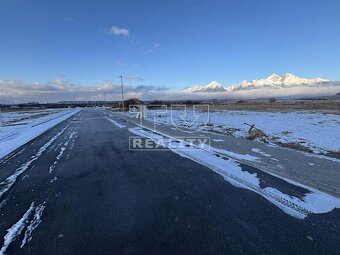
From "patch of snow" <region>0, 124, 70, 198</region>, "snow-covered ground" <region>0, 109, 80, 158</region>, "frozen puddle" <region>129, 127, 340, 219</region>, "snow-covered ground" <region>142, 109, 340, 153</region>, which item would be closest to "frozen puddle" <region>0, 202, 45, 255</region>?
"patch of snow" <region>0, 124, 70, 198</region>

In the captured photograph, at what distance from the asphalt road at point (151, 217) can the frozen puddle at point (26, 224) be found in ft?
0.09

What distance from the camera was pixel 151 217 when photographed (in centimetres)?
390

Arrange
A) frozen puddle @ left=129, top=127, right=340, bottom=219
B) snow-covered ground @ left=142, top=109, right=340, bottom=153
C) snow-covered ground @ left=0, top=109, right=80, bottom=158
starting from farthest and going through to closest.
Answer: snow-covered ground @ left=0, top=109, right=80, bottom=158
snow-covered ground @ left=142, top=109, right=340, bottom=153
frozen puddle @ left=129, top=127, right=340, bottom=219

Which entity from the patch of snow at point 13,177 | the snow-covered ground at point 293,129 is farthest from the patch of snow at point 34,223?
the snow-covered ground at point 293,129

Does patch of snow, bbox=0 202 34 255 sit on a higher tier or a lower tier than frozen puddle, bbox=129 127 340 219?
higher

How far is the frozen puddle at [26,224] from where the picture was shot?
130 inches

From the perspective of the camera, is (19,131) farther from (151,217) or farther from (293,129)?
(293,129)

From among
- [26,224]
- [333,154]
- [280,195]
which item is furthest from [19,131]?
[333,154]

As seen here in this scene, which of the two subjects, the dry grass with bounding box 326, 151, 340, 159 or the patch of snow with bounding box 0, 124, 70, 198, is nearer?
the patch of snow with bounding box 0, 124, 70, 198

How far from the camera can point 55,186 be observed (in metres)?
5.50

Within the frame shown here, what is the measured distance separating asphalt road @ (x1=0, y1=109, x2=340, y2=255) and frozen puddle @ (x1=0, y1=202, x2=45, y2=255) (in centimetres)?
3

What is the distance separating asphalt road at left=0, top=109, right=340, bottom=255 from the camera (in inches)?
122

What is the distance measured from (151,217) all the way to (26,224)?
1954 mm

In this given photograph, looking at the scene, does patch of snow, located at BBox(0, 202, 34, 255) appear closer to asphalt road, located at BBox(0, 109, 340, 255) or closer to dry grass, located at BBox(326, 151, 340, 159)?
asphalt road, located at BBox(0, 109, 340, 255)
